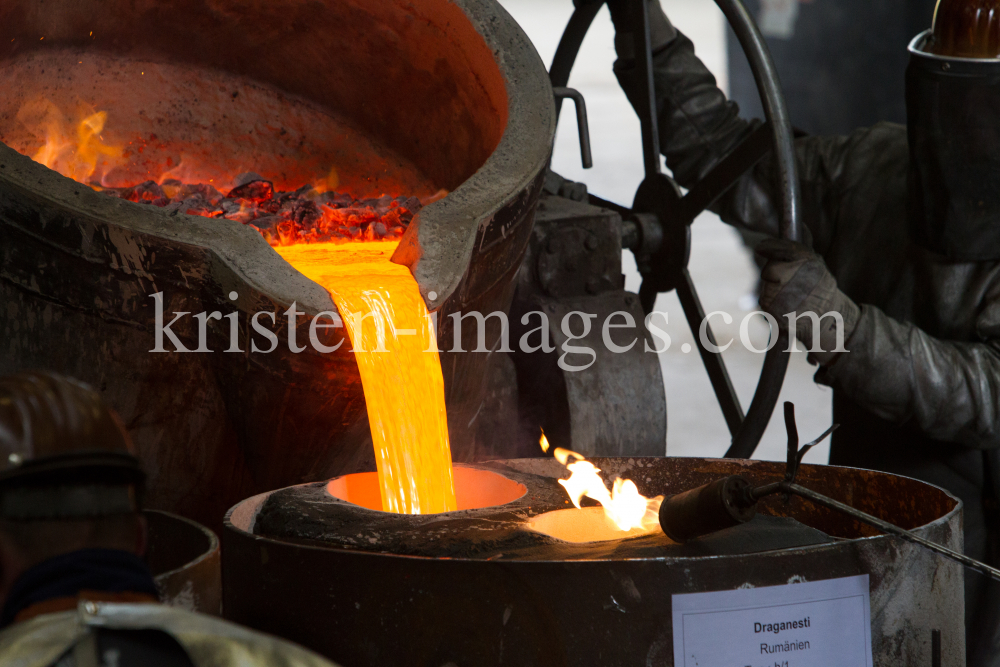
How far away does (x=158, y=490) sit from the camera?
1.82m

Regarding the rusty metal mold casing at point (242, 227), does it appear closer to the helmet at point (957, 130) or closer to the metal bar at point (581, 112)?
the metal bar at point (581, 112)

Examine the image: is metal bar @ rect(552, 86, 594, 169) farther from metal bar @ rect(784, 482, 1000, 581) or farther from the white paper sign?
the white paper sign

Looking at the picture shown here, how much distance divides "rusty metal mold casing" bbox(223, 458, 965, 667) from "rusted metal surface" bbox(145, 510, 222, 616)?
0.12ft

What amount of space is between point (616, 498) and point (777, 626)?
1.38 ft

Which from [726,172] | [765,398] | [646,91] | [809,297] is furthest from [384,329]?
[646,91]

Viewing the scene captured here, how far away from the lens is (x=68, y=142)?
2.58 m

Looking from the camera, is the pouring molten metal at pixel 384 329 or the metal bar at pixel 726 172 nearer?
the pouring molten metal at pixel 384 329

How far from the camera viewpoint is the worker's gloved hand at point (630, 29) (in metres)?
2.76

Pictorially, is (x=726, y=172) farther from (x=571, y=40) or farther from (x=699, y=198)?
(x=571, y=40)

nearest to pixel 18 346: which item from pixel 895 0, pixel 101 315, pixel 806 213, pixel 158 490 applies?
pixel 101 315

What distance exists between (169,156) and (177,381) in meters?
1.22

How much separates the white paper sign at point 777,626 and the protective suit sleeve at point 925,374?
1.13 metres

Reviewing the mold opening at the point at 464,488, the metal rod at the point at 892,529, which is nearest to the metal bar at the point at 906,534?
the metal rod at the point at 892,529
